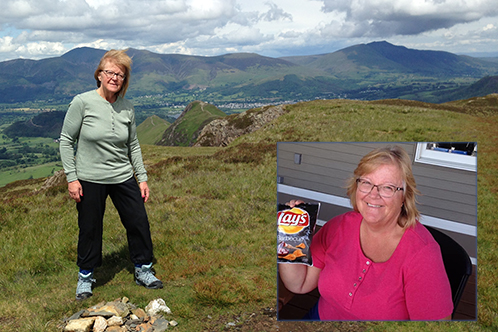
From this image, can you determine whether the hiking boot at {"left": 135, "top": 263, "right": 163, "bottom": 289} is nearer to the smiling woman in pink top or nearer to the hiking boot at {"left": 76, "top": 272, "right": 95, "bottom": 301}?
the hiking boot at {"left": 76, "top": 272, "right": 95, "bottom": 301}

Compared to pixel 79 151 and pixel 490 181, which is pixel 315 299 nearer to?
pixel 79 151

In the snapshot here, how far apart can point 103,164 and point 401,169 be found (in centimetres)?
459

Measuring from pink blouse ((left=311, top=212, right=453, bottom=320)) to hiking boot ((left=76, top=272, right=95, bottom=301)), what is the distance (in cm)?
415

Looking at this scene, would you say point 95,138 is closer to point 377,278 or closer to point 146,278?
point 146,278

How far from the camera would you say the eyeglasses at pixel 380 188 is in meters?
3.30

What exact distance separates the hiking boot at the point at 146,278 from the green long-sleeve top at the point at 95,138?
69.0 inches

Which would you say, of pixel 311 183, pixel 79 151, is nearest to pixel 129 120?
pixel 79 151

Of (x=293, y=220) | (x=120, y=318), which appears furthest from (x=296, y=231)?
(x=120, y=318)

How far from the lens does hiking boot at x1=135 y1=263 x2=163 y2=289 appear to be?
6.25 m

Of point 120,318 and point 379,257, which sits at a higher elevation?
point 379,257

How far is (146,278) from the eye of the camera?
6.35 metres

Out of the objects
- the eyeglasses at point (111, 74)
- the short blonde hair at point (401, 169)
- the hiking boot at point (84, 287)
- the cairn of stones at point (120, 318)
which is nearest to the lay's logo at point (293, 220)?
the short blonde hair at point (401, 169)

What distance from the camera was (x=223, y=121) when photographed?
56.2 metres

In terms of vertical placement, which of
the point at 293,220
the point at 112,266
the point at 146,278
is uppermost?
the point at 293,220
